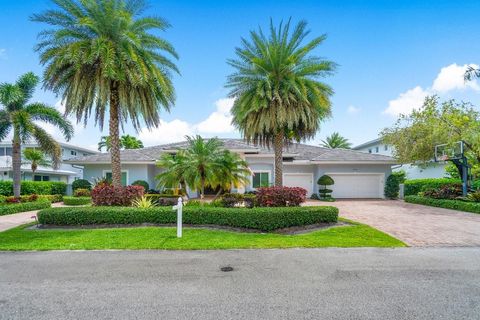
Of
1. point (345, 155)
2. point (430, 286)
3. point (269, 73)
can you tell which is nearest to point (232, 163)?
point (269, 73)

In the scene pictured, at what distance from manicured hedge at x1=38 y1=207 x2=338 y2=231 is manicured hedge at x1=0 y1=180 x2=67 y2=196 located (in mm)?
14102

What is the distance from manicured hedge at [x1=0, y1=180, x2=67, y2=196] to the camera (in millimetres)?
20922

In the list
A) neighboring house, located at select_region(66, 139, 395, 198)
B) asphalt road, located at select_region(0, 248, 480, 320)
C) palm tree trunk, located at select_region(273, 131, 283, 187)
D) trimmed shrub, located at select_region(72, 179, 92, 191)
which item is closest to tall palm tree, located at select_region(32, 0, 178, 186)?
palm tree trunk, located at select_region(273, 131, 283, 187)

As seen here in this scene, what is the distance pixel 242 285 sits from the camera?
4980 millimetres

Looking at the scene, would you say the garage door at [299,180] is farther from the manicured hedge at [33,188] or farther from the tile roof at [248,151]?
the manicured hedge at [33,188]

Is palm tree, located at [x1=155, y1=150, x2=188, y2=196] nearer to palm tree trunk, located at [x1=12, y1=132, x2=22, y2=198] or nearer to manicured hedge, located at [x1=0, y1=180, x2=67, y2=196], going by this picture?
palm tree trunk, located at [x1=12, y1=132, x2=22, y2=198]

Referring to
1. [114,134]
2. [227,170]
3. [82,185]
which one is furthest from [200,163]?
[82,185]

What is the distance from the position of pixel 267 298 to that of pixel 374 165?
2222 cm

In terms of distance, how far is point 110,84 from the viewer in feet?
40.1

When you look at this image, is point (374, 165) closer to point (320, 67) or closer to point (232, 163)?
point (320, 67)

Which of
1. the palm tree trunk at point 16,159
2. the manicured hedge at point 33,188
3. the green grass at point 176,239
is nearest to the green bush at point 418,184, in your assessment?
the green grass at point 176,239

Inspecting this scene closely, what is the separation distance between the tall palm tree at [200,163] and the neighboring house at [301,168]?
363 inches

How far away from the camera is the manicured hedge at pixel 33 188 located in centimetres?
2092

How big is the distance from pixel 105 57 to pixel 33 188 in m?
16.7
